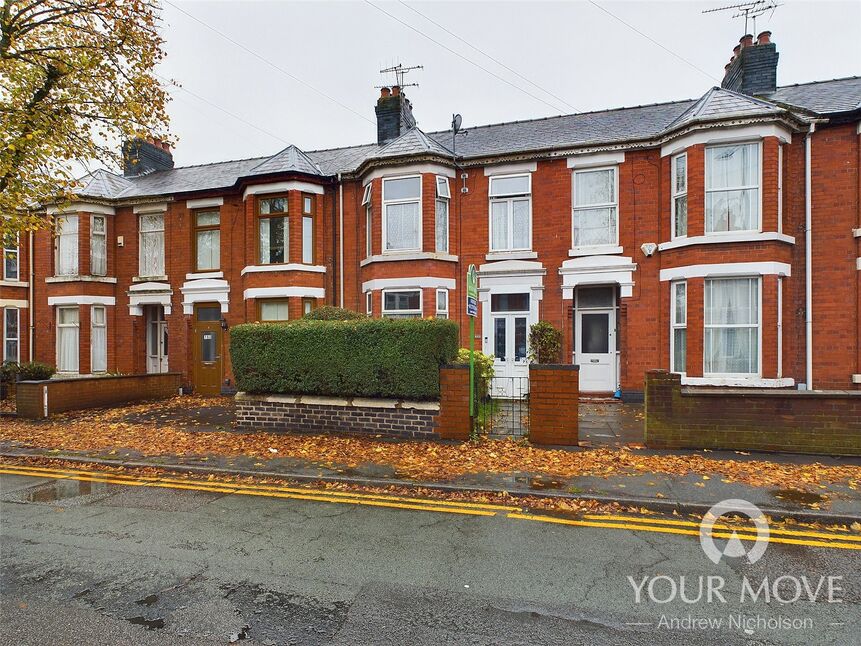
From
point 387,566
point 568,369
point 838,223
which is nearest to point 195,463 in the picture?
point 387,566

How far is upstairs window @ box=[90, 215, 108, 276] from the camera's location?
55.3 ft

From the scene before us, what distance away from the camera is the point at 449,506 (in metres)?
5.27

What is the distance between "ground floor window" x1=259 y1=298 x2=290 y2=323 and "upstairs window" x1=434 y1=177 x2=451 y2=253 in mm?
5561

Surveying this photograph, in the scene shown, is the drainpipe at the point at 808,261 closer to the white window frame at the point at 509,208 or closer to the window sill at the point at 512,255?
the window sill at the point at 512,255

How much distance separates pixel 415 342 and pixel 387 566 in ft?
15.0

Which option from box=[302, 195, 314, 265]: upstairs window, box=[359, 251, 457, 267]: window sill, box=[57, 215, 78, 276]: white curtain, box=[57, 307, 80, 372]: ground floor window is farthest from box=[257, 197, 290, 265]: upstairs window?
box=[57, 307, 80, 372]: ground floor window

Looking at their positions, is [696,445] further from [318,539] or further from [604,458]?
[318,539]

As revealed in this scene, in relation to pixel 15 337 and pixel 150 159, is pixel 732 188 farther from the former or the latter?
pixel 15 337

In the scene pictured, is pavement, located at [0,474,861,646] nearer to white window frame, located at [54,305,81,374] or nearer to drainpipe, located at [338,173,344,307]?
drainpipe, located at [338,173,344,307]

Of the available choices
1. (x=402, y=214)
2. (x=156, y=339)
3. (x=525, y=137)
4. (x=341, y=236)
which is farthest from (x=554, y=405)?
(x=156, y=339)

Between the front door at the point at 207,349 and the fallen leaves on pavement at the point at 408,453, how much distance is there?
17.6 feet

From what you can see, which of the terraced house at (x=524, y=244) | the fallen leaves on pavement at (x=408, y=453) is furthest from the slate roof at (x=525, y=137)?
the fallen leaves on pavement at (x=408, y=453)

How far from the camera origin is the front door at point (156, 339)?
17.4 metres

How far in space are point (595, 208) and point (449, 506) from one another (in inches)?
420
